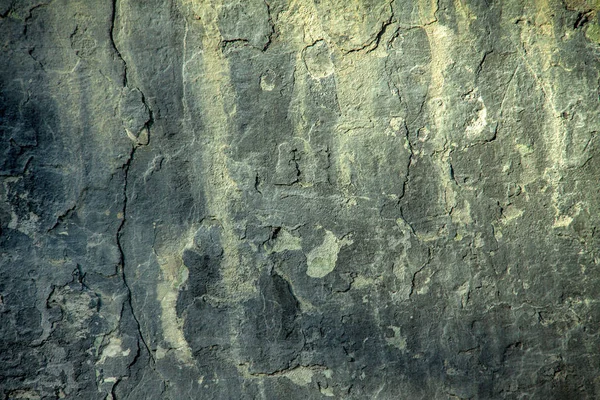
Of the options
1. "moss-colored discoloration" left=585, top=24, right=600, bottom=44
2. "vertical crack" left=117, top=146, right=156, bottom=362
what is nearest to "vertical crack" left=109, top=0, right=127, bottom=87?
"vertical crack" left=117, top=146, right=156, bottom=362

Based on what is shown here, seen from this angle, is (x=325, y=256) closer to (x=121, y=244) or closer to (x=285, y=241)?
(x=285, y=241)

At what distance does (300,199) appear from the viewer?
61.2 inches

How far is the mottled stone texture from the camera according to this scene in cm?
149

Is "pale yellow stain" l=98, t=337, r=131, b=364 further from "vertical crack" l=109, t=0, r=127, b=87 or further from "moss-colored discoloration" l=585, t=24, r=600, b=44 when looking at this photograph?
"moss-colored discoloration" l=585, t=24, r=600, b=44

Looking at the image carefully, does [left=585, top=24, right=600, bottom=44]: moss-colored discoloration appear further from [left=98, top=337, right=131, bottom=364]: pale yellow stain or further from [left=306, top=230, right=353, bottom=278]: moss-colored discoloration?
[left=98, top=337, right=131, bottom=364]: pale yellow stain

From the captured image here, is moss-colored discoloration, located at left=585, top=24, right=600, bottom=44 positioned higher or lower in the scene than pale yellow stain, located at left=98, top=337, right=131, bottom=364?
higher

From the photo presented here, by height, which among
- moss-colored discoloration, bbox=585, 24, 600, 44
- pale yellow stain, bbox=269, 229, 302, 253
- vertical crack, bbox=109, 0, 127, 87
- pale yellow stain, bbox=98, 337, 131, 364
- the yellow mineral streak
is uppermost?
moss-colored discoloration, bbox=585, 24, 600, 44

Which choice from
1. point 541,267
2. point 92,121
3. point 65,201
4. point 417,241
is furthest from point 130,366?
point 541,267

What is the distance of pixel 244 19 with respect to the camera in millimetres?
1503

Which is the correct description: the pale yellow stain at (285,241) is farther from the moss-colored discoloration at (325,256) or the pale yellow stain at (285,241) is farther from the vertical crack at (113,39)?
the vertical crack at (113,39)

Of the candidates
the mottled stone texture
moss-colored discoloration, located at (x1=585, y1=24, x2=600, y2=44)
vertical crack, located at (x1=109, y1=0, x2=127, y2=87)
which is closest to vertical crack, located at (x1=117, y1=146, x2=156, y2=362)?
the mottled stone texture

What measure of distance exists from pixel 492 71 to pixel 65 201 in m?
1.22

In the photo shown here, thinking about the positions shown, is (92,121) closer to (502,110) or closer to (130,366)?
(130,366)

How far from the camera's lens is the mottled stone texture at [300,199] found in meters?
1.49
